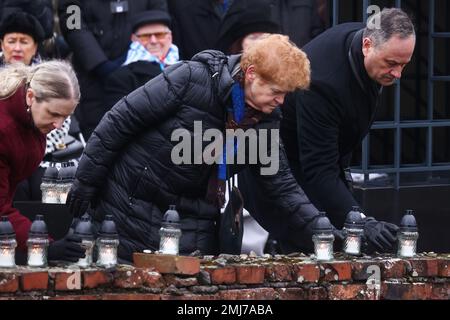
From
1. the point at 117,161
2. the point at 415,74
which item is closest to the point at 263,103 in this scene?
the point at 117,161

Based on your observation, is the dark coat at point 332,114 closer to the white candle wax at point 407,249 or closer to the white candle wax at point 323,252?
the white candle wax at point 407,249

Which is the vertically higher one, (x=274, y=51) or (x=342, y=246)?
(x=274, y=51)

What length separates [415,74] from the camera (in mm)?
12172

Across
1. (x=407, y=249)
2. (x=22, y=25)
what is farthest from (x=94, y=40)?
(x=407, y=249)

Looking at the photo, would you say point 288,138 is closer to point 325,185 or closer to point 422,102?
point 325,185

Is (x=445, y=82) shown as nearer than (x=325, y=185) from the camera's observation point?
No

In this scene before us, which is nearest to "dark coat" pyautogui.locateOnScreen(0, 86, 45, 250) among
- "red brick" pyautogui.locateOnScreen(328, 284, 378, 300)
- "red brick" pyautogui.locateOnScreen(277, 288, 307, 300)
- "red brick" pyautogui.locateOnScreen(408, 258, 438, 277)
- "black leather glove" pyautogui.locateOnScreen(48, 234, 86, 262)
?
"black leather glove" pyautogui.locateOnScreen(48, 234, 86, 262)

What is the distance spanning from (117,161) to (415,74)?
3.70 meters

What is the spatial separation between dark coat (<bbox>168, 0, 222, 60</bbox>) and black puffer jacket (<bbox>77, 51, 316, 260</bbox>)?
8.65ft

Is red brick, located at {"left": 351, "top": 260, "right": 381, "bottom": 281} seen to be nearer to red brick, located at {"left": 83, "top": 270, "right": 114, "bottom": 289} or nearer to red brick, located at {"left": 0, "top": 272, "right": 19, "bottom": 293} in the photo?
red brick, located at {"left": 83, "top": 270, "right": 114, "bottom": 289}

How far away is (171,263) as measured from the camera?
8320mm
